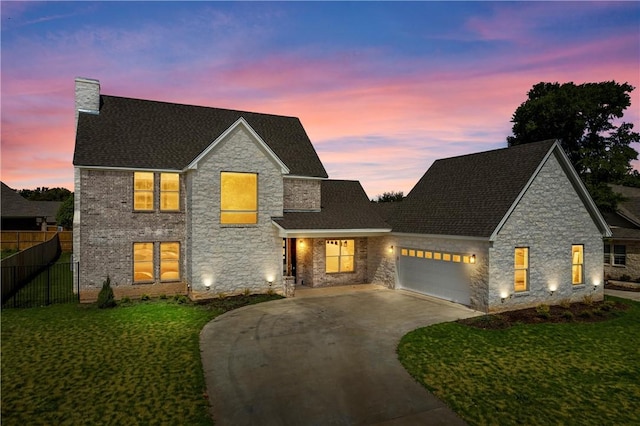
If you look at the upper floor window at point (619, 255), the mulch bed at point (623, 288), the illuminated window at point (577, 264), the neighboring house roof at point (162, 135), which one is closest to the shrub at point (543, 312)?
the illuminated window at point (577, 264)

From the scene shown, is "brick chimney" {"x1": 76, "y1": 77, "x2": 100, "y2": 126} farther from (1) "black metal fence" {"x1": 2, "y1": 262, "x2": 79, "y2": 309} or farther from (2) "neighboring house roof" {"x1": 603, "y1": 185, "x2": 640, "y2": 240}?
(2) "neighboring house roof" {"x1": 603, "y1": 185, "x2": 640, "y2": 240}

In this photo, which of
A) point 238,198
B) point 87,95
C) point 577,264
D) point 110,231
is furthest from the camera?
point 87,95

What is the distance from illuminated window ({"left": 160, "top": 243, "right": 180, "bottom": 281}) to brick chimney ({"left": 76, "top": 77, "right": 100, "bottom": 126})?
8520 mm

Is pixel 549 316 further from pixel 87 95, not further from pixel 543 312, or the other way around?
pixel 87 95

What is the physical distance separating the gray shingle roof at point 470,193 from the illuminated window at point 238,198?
8.02m

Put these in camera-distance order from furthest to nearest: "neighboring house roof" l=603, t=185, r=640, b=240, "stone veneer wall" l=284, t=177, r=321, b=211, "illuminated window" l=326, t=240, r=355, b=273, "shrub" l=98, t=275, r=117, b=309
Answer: "neighboring house roof" l=603, t=185, r=640, b=240 → "illuminated window" l=326, t=240, r=355, b=273 → "stone veneer wall" l=284, t=177, r=321, b=211 → "shrub" l=98, t=275, r=117, b=309

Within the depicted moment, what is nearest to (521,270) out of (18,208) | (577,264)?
(577,264)

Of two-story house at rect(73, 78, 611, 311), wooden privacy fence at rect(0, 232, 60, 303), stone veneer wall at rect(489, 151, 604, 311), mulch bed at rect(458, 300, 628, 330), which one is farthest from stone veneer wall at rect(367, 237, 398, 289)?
wooden privacy fence at rect(0, 232, 60, 303)

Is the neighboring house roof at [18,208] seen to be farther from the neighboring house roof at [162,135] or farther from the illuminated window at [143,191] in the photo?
the illuminated window at [143,191]

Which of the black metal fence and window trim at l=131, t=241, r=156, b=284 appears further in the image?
window trim at l=131, t=241, r=156, b=284

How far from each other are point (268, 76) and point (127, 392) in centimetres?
1928

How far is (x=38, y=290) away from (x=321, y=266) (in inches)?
592

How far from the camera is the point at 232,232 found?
18.7 m

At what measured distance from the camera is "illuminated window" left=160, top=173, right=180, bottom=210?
1897cm
